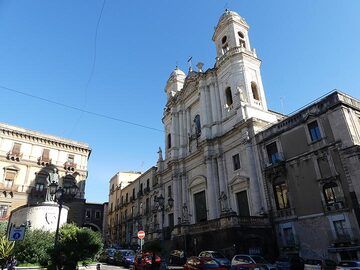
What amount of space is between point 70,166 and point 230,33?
95.7 feet

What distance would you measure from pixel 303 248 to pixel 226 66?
20304 mm

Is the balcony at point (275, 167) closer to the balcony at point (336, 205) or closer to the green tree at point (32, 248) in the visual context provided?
the balcony at point (336, 205)

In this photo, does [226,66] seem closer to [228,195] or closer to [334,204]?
[228,195]

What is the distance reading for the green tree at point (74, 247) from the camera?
14320 mm

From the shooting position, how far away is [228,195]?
28328 mm

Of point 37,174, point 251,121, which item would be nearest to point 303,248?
point 251,121

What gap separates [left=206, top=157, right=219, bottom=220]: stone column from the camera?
2881 cm

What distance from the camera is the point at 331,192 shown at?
784 inches

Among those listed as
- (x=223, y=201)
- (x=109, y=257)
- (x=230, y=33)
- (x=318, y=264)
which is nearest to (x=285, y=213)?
(x=223, y=201)

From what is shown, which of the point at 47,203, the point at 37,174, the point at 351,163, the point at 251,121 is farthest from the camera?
the point at 37,174

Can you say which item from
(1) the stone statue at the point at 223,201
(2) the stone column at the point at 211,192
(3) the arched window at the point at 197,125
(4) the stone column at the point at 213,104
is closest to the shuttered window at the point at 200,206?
(2) the stone column at the point at 211,192

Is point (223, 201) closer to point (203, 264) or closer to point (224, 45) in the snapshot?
point (203, 264)

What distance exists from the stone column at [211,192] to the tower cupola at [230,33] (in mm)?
13459

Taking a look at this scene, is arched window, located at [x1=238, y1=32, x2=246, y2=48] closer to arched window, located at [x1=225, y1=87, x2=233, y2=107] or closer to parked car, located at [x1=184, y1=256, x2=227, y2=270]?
arched window, located at [x1=225, y1=87, x2=233, y2=107]
